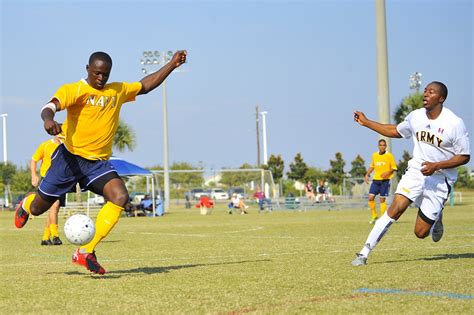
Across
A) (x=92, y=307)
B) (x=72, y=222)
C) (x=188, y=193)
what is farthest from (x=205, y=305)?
(x=188, y=193)

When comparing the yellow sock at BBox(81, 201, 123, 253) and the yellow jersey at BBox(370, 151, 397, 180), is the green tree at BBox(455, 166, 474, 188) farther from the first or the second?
the yellow sock at BBox(81, 201, 123, 253)

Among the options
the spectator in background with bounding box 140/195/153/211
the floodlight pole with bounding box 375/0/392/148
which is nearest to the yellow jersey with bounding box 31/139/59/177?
the floodlight pole with bounding box 375/0/392/148

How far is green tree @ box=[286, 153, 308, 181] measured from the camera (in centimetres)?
9112

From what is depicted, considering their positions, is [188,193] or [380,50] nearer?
[380,50]

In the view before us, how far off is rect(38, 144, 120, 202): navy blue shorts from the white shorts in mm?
3630

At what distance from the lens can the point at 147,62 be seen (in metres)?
65.4

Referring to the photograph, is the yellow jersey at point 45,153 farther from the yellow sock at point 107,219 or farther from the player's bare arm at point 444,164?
the player's bare arm at point 444,164

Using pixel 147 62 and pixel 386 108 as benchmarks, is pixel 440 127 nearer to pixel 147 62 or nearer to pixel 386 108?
pixel 386 108

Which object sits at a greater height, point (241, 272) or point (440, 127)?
point (440, 127)

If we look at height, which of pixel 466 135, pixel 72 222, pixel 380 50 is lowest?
pixel 72 222

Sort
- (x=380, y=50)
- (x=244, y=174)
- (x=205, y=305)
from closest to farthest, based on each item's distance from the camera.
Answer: (x=205, y=305), (x=380, y=50), (x=244, y=174)

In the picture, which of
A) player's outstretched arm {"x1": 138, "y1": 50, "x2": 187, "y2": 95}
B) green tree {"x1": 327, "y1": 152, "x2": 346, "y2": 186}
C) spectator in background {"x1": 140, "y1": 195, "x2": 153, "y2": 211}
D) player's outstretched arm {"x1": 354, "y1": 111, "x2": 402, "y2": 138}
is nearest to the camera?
player's outstretched arm {"x1": 138, "y1": 50, "x2": 187, "y2": 95}

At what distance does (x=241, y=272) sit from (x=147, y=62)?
56607 millimetres

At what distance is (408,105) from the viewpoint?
5334 cm
